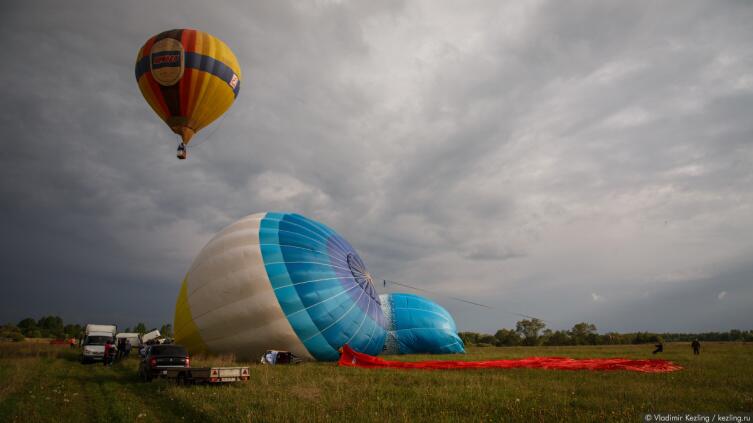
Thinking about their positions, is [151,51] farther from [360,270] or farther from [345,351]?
[345,351]

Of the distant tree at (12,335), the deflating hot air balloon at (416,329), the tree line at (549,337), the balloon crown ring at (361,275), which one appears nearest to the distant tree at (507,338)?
the tree line at (549,337)

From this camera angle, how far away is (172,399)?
36.2 ft

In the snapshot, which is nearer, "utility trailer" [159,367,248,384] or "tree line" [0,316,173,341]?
"utility trailer" [159,367,248,384]

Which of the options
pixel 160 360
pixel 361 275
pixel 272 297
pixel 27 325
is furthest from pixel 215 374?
pixel 27 325

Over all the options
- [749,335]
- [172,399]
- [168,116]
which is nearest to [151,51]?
[168,116]

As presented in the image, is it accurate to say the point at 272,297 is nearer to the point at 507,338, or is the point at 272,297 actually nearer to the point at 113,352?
the point at 113,352

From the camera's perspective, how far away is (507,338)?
6131 cm

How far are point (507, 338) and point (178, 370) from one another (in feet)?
183

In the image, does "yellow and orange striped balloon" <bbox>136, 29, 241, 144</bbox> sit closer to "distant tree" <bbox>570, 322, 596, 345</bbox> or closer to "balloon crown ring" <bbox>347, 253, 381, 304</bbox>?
"balloon crown ring" <bbox>347, 253, 381, 304</bbox>

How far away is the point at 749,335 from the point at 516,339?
59.0 meters

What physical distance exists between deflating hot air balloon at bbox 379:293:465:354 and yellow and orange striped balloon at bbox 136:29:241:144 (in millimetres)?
16833

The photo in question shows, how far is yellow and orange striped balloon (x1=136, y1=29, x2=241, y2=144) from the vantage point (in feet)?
74.9

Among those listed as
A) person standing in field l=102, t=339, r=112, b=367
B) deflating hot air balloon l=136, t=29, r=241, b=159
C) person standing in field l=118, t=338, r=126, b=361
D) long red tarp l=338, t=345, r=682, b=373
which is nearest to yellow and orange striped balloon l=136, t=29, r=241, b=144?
deflating hot air balloon l=136, t=29, r=241, b=159

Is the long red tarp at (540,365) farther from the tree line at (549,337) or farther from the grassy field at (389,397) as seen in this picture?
the tree line at (549,337)
